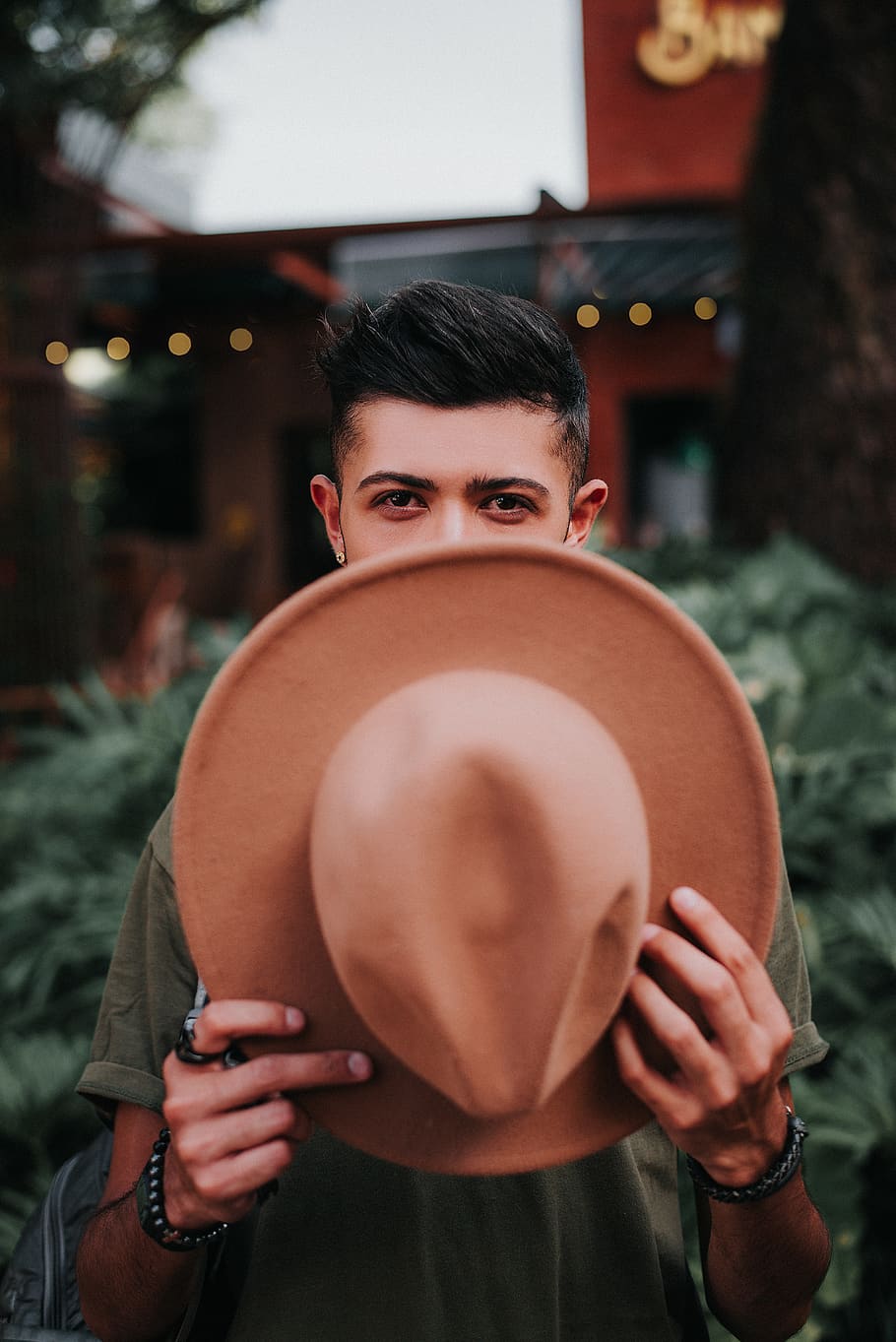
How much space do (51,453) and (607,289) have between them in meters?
6.59

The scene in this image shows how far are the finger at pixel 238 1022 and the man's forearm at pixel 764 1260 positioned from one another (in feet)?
1.74

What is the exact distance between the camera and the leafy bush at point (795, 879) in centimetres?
233

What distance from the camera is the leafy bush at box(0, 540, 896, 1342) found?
2.33 m

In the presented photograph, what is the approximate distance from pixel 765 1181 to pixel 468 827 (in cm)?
56

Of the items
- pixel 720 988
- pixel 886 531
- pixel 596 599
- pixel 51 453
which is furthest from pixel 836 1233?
pixel 51 453

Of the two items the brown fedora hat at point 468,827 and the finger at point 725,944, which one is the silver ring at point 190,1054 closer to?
the brown fedora hat at point 468,827

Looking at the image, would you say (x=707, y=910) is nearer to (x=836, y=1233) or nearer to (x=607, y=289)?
(x=836, y=1233)

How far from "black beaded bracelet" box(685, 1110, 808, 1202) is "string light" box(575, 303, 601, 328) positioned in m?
11.0

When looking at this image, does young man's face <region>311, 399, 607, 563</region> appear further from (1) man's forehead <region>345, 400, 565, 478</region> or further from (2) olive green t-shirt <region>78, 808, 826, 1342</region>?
(2) olive green t-shirt <region>78, 808, 826, 1342</region>

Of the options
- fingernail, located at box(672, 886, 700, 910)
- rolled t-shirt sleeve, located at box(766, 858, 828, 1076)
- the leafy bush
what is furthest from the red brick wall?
fingernail, located at box(672, 886, 700, 910)

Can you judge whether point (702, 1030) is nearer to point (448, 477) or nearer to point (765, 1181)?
point (765, 1181)

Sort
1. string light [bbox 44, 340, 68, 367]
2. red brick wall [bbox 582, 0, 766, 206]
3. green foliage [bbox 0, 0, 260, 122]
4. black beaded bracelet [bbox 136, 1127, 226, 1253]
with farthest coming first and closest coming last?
red brick wall [bbox 582, 0, 766, 206] < string light [bbox 44, 340, 68, 367] < green foliage [bbox 0, 0, 260, 122] < black beaded bracelet [bbox 136, 1127, 226, 1253]

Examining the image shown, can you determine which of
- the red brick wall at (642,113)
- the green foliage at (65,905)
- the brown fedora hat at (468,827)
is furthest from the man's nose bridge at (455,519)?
the red brick wall at (642,113)

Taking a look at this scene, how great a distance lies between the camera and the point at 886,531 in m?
4.63
